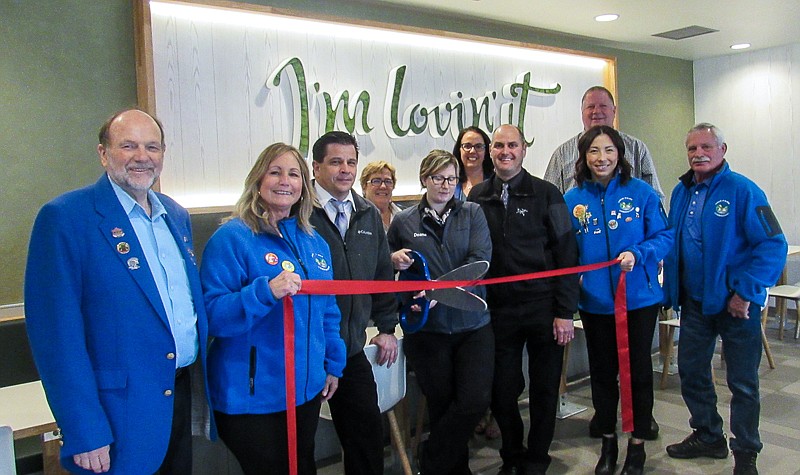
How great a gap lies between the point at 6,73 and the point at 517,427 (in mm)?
3171

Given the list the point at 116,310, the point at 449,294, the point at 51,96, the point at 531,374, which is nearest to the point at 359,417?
the point at 449,294

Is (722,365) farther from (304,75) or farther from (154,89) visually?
(154,89)

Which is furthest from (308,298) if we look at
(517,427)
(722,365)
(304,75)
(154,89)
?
(722,365)

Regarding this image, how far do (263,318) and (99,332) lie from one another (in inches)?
18.9

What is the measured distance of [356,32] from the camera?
4.71m

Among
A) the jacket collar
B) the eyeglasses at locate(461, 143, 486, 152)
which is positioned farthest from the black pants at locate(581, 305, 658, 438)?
the eyeglasses at locate(461, 143, 486, 152)

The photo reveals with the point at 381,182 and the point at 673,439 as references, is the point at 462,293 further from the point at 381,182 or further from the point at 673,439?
the point at 673,439

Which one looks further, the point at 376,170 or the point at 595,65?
the point at 595,65

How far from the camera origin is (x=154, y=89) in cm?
369

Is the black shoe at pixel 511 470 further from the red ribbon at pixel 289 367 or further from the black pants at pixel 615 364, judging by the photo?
the red ribbon at pixel 289 367

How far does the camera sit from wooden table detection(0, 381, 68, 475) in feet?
7.15

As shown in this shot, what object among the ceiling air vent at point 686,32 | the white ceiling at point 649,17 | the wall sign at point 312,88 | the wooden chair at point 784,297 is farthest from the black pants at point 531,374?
the ceiling air vent at point 686,32

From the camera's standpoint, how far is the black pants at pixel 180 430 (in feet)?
6.46

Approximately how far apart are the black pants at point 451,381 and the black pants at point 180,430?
111 cm
